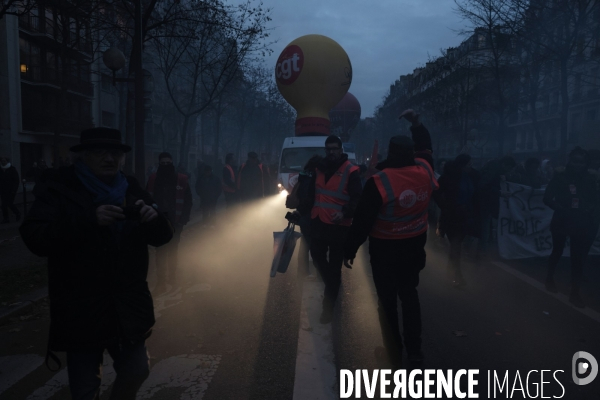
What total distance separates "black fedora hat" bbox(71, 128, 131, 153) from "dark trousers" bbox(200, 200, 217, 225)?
1017 cm

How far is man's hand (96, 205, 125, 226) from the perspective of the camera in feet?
7.61

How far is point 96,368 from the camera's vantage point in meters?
2.60

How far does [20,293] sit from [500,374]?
5.55 m

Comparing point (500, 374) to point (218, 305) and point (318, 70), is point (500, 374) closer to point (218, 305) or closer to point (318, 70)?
point (218, 305)

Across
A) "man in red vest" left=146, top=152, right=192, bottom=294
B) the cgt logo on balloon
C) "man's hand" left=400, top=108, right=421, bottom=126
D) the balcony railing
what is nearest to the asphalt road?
"man in red vest" left=146, top=152, right=192, bottom=294

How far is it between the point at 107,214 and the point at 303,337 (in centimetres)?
283

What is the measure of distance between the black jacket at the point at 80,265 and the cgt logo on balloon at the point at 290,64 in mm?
16746

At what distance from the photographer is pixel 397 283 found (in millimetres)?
4082

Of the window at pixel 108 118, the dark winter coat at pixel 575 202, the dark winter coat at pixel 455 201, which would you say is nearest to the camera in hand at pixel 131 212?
the dark winter coat at pixel 455 201

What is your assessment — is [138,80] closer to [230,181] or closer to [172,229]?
[230,181]

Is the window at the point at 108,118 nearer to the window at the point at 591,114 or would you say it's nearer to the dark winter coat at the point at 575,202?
the window at the point at 591,114

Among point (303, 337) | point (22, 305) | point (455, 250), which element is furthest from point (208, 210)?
point (303, 337)

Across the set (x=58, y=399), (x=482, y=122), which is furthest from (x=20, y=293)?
(x=482, y=122)

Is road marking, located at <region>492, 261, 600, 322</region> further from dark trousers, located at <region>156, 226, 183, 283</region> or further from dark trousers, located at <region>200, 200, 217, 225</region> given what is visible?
dark trousers, located at <region>200, 200, 217, 225</region>
